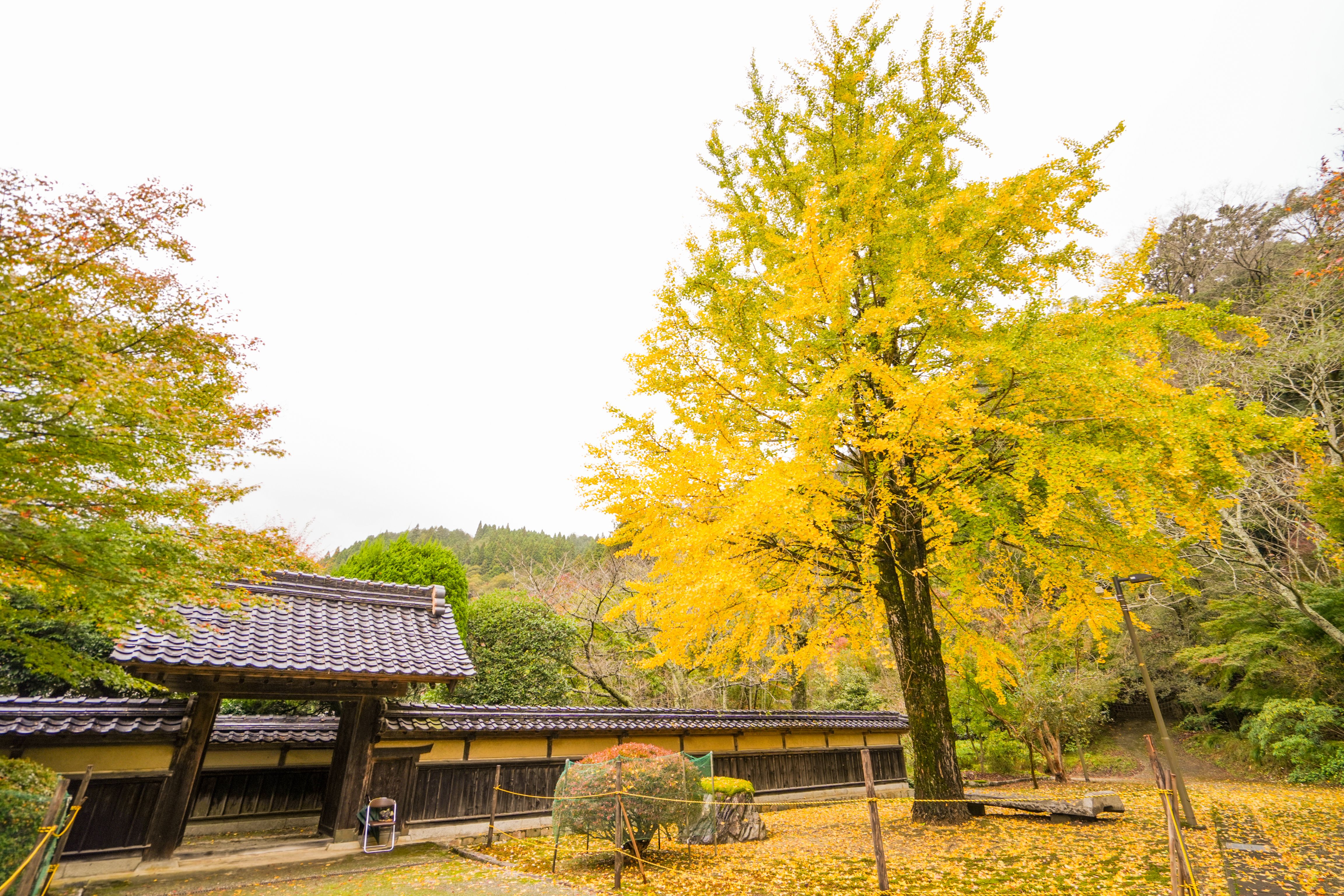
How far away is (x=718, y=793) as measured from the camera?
9.24m

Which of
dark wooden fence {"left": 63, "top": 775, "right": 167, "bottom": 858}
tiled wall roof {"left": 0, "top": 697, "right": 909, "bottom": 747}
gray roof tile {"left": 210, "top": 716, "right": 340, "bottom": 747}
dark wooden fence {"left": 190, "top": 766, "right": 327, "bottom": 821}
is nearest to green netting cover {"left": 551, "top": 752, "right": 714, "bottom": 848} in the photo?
tiled wall roof {"left": 0, "top": 697, "right": 909, "bottom": 747}

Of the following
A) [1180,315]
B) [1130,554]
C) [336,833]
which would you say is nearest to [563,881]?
[336,833]

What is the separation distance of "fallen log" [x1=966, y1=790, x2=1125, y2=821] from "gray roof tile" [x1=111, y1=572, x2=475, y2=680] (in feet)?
27.4

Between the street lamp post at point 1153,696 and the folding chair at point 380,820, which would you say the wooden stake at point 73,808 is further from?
the street lamp post at point 1153,696

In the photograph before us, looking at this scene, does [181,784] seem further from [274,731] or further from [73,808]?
[274,731]

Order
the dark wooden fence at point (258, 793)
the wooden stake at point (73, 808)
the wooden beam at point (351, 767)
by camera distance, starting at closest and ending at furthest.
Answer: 1. the wooden stake at point (73, 808)
2. the wooden beam at point (351, 767)
3. the dark wooden fence at point (258, 793)

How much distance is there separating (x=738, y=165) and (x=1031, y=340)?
5757mm

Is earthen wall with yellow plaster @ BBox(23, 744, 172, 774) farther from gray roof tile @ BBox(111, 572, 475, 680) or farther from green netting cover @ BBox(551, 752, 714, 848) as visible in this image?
green netting cover @ BBox(551, 752, 714, 848)

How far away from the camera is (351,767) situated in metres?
8.49

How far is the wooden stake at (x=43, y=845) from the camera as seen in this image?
4.06 meters

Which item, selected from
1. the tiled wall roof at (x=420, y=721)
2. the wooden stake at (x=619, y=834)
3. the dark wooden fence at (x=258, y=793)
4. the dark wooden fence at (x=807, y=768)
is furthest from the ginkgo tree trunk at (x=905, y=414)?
the dark wooden fence at (x=258, y=793)

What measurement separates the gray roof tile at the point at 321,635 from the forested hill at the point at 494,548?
40.4 feet

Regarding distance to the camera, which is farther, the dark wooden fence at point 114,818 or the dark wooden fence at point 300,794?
the dark wooden fence at point 300,794

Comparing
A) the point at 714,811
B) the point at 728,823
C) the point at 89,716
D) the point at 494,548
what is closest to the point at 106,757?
the point at 89,716
